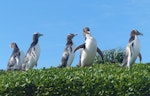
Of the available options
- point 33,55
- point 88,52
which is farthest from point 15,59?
point 88,52

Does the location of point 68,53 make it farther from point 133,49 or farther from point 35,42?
point 133,49

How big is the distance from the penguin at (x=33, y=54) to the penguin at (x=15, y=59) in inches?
50.2

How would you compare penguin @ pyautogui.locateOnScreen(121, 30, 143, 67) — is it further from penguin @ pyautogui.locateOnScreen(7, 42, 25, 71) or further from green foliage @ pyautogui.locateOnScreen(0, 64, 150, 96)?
penguin @ pyautogui.locateOnScreen(7, 42, 25, 71)

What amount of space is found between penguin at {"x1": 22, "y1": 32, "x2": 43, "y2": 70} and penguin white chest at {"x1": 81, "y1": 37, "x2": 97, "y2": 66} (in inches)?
114

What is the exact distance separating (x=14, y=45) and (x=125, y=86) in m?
13.7

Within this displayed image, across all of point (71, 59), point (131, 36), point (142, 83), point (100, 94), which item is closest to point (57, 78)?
point (100, 94)

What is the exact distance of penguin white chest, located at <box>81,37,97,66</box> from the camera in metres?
20.3

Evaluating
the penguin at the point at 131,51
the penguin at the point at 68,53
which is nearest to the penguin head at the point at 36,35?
the penguin at the point at 68,53

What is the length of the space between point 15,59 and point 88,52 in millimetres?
5633

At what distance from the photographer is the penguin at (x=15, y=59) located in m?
24.7

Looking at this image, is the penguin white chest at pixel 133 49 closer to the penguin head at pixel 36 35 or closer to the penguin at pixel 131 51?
the penguin at pixel 131 51

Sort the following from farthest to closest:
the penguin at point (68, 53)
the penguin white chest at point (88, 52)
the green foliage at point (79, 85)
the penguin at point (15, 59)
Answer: the penguin at point (15, 59)
the penguin at point (68, 53)
the penguin white chest at point (88, 52)
the green foliage at point (79, 85)

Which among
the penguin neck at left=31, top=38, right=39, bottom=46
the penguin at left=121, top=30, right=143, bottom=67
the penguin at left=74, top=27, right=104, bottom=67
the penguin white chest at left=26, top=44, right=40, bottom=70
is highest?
the penguin neck at left=31, top=38, right=39, bottom=46

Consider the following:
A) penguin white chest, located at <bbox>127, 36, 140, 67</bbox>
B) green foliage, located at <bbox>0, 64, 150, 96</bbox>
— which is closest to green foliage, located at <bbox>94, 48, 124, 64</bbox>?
penguin white chest, located at <bbox>127, 36, 140, 67</bbox>
